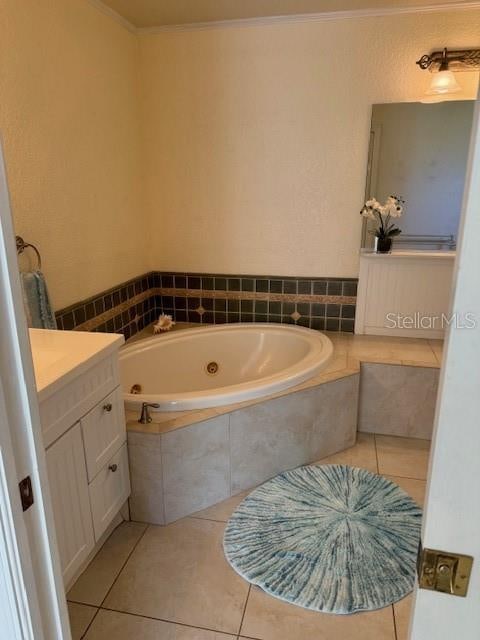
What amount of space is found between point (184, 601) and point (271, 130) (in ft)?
8.57

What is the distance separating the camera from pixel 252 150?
2.93 meters

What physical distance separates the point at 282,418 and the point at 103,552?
0.98 m

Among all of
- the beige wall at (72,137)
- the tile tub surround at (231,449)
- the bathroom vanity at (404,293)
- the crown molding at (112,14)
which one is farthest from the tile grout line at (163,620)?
the crown molding at (112,14)

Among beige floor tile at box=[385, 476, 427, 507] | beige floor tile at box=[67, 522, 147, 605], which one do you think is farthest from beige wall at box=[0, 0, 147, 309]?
beige floor tile at box=[385, 476, 427, 507]

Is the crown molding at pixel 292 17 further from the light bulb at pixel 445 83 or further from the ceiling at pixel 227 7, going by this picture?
the light bulb at pixel 445 83

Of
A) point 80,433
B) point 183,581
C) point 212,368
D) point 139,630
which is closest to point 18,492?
point 80,433

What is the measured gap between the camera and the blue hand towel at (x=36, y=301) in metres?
1.84

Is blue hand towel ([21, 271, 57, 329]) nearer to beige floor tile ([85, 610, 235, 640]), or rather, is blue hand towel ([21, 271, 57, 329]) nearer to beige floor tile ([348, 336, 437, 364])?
beige floor tile ([85, 610, 235, 640])

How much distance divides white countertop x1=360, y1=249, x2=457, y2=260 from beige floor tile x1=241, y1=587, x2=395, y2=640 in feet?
6.53

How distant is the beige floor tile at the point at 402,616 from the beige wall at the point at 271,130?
1973 mm

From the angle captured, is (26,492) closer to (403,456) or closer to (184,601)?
(184,601)

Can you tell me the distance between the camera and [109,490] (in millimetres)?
1748

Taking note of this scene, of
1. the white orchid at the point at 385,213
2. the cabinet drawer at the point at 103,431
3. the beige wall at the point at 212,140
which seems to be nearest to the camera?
the cabinet drawer at the point at 103,431

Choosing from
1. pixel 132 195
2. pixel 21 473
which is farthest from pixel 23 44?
pixel 21 473
